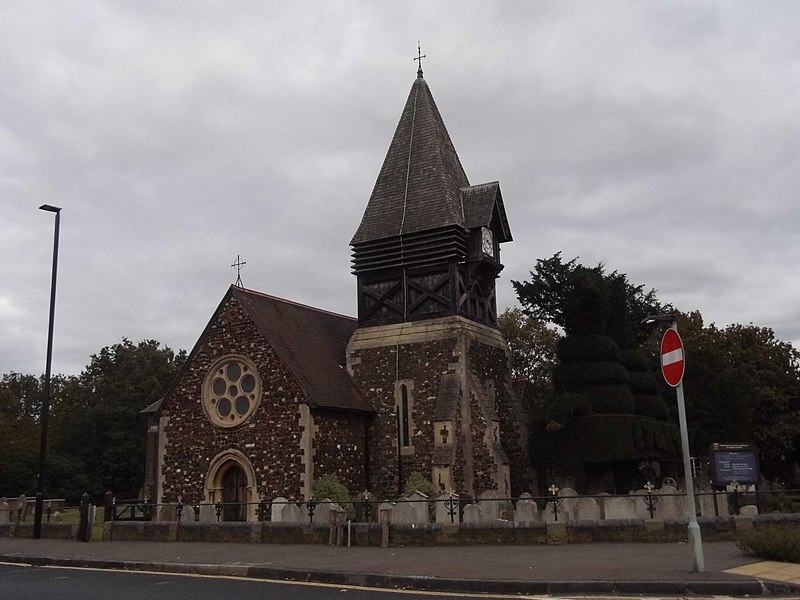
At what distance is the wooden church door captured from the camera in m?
26.2

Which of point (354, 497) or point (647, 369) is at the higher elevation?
point (647, 369)

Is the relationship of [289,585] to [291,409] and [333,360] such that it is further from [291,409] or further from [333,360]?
[333,360]

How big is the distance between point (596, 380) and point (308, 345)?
35.7 ft

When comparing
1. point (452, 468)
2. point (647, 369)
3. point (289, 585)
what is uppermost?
point (647, 369)

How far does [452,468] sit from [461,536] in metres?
9.43

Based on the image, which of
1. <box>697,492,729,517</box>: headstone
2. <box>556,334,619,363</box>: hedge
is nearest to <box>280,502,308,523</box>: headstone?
<box>697,492,729,517</box>: headstone

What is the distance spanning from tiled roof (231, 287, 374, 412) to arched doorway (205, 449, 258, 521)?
11.1 ft

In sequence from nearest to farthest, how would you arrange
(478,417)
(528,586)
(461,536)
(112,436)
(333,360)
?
(528,586) < (461,536) < (478,417) < (333,360) < (112,436)

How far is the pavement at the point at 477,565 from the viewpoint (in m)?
9.98

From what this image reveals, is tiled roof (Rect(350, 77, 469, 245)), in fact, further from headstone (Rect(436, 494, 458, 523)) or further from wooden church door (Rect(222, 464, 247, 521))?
headstone (Rect(436, 494, 458, 523))

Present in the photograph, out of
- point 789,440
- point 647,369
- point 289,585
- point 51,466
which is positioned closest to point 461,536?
point 289,585

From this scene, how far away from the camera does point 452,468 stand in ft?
84.9

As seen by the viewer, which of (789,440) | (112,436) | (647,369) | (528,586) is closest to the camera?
(528,586)

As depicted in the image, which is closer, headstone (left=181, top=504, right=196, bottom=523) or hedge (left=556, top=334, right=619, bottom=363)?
headstone (left=181, top=504, right=196, bottom=523)
